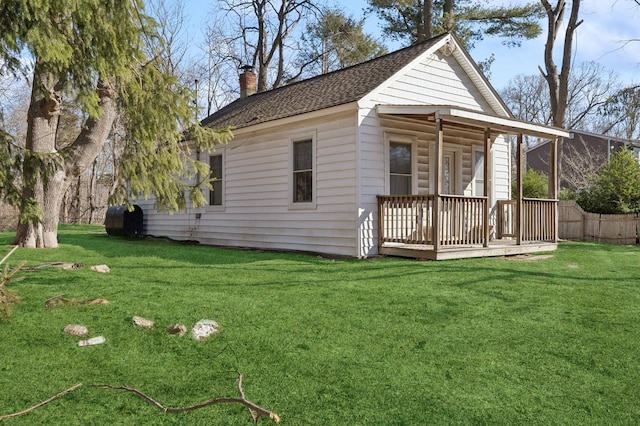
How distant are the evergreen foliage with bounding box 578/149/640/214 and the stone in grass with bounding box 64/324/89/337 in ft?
48.2

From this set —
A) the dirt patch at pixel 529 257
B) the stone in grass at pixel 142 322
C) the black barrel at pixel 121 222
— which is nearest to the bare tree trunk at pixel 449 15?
the dirt patch at pixel 529 257

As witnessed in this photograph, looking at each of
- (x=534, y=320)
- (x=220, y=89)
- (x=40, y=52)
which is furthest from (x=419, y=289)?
(x=220, y=89)

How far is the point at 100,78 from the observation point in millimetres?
6344

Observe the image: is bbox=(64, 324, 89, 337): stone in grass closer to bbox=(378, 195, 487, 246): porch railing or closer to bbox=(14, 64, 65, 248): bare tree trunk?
bbox=(378, 195, 487, 246): porch railing

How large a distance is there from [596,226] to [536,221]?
17.2ft

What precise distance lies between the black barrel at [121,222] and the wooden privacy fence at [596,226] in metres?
13.0

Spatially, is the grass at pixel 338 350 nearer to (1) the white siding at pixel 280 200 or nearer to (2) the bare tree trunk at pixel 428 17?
(1) the white siding at pixel 280 200

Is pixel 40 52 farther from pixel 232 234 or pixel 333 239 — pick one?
pixel 232 234

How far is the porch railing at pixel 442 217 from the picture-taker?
887 cm

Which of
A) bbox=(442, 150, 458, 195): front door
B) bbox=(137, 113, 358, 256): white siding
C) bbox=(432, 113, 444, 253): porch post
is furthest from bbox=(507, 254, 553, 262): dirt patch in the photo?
bbox=(137, 113, 358, 256): white siding

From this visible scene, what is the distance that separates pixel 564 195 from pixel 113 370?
681 inches

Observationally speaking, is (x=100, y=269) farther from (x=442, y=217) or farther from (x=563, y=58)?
(x=563, y=58)

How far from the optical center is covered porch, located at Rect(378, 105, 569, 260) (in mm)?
8578

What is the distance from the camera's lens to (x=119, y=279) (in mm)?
6270
